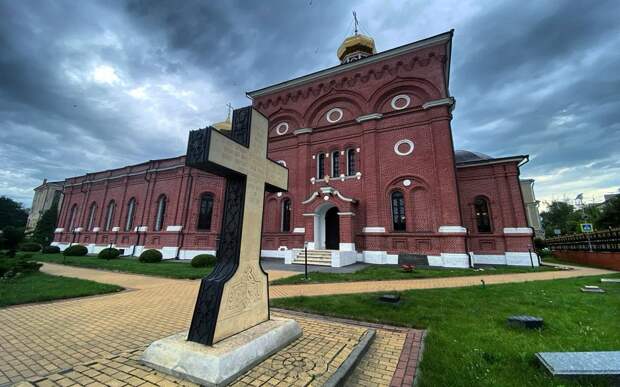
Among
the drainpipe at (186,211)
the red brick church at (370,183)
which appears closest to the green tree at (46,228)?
the red brick church at (370,183)

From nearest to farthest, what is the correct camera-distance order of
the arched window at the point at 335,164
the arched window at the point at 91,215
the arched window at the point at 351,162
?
the arched window at the point at 351,162 < the arched window at the point at 335,164 < the arched window at the point at 91,215

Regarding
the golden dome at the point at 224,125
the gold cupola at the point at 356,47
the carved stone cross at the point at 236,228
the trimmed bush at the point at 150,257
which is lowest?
the trimmed bush at the point at 150,257

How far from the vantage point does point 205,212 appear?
63.6 ft

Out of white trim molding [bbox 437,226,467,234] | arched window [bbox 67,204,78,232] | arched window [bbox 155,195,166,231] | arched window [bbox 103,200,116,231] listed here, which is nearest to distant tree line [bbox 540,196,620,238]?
white trim molding [bbox 437,226,467,234]

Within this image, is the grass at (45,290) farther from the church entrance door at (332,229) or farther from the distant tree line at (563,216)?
the distant tree line at (563,216)

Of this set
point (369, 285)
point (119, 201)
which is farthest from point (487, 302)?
point (119, 201)

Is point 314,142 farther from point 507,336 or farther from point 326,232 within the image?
point 507,336

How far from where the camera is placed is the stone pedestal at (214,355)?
257 cm

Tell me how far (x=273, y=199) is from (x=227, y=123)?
388 inches

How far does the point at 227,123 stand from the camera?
2345cm

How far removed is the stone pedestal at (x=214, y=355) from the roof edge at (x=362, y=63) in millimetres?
17977

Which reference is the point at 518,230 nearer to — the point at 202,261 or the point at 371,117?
the point at 371,117

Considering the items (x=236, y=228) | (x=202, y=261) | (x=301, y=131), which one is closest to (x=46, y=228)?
(x=202, y=261)

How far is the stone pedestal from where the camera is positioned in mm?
2566
